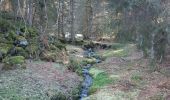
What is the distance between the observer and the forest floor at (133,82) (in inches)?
699

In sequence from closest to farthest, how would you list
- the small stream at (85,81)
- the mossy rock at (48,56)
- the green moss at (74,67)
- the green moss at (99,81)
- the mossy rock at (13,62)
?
the small stream at (85,81)
the green moss at (99,81)
the mossy rock at (13,62)
the green moss at (74,67)
the mossy rock at (48,56)

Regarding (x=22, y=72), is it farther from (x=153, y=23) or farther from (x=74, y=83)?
(x=153, y=23)

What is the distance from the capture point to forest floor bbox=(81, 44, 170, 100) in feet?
58.2

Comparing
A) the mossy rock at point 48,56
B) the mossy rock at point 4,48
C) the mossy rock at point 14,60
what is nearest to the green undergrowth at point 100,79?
the mossy rock at point 48,56

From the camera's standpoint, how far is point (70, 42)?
46156 mm

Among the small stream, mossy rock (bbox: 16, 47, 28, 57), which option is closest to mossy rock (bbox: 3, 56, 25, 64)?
mossy rock (bbox: 16, 47, 28, 57)

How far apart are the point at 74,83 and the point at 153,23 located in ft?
20.1

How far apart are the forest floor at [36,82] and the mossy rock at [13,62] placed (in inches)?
21.0

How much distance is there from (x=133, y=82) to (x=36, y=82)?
5777 mm

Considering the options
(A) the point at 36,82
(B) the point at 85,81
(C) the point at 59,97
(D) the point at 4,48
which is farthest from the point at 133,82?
(D) the point at 4,48

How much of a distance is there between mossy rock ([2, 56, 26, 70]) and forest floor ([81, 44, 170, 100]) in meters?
5.14

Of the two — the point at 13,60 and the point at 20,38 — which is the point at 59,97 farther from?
the point at 20,38

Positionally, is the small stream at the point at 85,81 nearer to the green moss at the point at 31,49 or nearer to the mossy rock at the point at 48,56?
the mossy rock at the point at 48,56

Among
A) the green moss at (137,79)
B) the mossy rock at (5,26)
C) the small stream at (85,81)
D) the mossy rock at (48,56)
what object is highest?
the mossy rock at (5,26)
